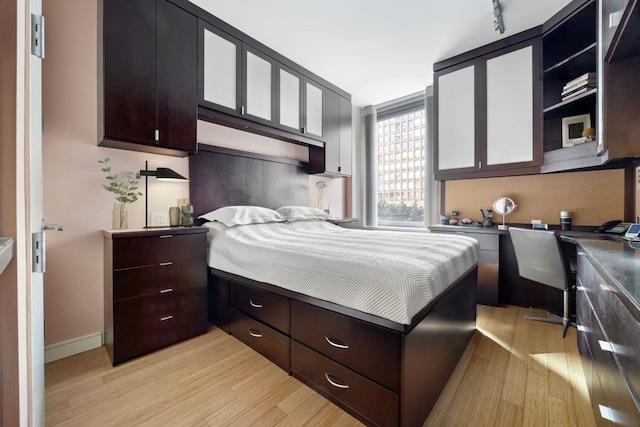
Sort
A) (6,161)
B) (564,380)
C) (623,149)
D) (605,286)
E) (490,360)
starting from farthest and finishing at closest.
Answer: (490,360) < (623,149) < (564,380) < (605,286) < (6,161)

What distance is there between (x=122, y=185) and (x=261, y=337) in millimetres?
1644

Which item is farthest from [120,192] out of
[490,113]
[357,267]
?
[490,113]

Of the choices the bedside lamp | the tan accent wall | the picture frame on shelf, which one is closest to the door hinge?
the bedside lamp

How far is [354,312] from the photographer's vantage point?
4.44 ft

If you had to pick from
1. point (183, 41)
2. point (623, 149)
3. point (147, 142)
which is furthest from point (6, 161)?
point (623, 149)

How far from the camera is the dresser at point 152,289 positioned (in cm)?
182

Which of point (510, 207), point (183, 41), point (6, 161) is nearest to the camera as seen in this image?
point (6, 161)

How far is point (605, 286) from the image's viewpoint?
95 cm

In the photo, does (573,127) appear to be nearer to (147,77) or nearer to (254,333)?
(254,333)

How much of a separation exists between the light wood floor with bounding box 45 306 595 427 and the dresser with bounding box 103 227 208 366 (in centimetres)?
14

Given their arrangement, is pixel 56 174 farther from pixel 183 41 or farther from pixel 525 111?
pixel 525 111

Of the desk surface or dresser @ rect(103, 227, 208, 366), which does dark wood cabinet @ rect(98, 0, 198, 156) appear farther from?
the desk surface

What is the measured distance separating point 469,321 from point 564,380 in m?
0.58

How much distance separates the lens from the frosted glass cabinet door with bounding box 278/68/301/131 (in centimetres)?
316
